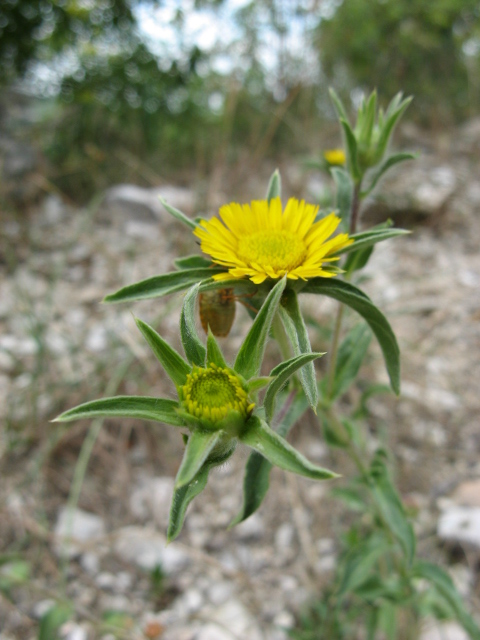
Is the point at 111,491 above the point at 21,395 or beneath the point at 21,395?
beneath

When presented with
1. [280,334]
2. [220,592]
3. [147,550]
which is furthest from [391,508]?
[147,550]

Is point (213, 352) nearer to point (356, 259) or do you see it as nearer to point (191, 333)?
point (191, 333)

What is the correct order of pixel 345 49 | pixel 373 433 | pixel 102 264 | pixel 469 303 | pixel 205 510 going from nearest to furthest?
pixel 205 510, pixel 373 433, pixel 469 303, pixel 102 264, pixel 345 49

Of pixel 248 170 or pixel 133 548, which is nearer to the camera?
pixel 133 548

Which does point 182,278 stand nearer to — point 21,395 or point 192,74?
point 21,395

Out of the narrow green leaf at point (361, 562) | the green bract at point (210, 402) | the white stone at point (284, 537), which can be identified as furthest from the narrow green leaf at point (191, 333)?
the white stone at point (284, 537)

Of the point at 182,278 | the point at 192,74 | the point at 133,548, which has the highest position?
the point at 192,74

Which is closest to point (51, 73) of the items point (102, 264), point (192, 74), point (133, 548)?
point (192, 74)
